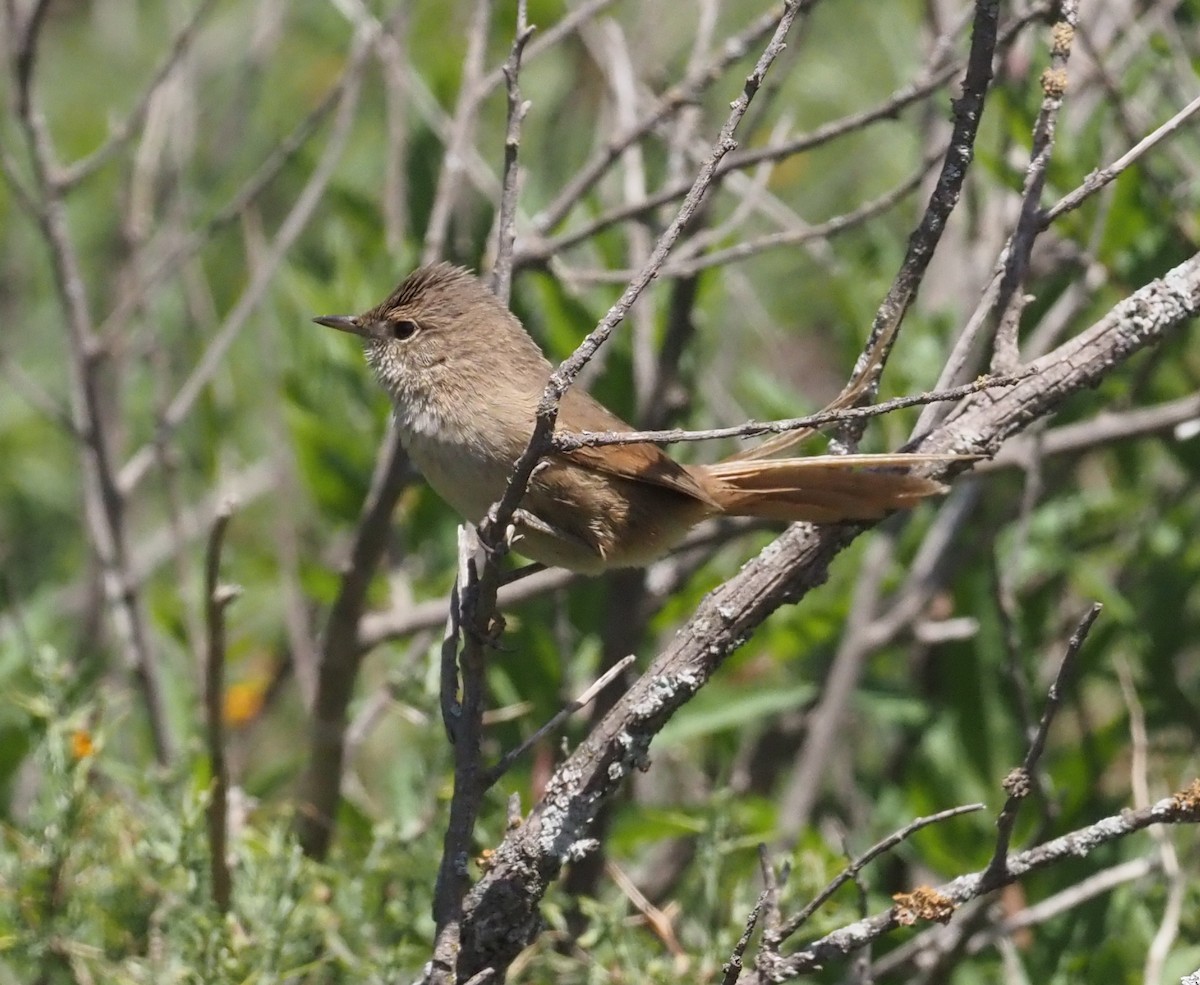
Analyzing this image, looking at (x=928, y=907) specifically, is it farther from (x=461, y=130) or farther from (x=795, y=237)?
(x=461, y=130)

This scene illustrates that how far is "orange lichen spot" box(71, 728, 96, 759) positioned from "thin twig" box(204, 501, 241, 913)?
0.32 m

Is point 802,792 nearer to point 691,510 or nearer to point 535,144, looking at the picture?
point 691,510

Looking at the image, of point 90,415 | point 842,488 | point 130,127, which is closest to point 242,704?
point 90,415

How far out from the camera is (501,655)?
3.99 m

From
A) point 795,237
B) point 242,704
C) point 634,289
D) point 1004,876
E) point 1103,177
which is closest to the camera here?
point 634,289

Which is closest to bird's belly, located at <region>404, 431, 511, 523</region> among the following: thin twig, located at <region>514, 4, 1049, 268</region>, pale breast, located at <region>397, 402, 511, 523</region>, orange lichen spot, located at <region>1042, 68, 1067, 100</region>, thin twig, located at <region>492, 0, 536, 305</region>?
pale breast, located at <region>397, 402, 511, 523</region>

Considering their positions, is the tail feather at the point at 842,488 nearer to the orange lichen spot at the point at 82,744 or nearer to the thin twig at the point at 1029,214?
the thin twig at the point at 1029,214

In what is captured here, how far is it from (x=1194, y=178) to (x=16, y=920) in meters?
3.27

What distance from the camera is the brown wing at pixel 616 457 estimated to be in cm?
316

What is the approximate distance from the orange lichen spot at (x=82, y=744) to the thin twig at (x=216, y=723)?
0.32 meters

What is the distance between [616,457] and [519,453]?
0.23 metres

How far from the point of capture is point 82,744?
141 inches

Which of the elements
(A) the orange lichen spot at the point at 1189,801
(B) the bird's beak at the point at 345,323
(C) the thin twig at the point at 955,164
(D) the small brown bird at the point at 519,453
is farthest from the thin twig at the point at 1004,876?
(B) the bird's beak at the point at 345,323

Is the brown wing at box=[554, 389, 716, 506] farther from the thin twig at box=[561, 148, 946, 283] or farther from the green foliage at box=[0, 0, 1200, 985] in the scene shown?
the green foliage at box=[0, 0, 1200, 985]
